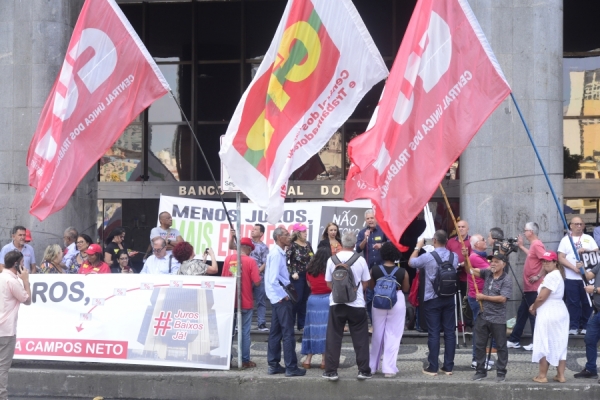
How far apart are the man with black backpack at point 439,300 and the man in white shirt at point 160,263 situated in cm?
342

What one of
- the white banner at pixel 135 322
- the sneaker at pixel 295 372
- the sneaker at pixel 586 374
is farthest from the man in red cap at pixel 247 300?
the sneaker at pixel 586 374

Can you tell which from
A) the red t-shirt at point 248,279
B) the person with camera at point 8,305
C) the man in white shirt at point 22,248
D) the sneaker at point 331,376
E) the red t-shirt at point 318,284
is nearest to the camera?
the person with camera at point 8,305

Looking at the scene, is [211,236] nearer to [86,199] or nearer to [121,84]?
[86,199]

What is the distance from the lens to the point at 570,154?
17.9 meters

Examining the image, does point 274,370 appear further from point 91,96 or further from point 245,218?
point 245,218

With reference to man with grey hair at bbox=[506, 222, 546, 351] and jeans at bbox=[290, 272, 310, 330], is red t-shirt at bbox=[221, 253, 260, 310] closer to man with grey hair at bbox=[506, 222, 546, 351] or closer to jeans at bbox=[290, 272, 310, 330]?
jeans at bbox=[290, 272, 310, 330]

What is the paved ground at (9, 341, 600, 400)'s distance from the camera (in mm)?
9992

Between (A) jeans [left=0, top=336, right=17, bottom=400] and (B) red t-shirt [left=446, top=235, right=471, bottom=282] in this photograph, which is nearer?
(A) jeans [left=0, top=336, right=17, bottom=400]

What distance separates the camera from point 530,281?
12.2 metres

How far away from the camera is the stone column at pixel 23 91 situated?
15297mm

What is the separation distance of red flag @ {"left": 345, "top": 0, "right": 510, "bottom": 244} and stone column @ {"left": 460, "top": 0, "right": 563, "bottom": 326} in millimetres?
4593

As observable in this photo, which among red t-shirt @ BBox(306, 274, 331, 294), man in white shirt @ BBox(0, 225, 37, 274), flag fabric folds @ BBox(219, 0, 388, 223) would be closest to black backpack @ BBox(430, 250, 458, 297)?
red t-shirt @ BBox(306, 274, 331, 294)

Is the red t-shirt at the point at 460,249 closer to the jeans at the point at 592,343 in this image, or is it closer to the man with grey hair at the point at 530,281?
the man with grey hair at the point at 530,281

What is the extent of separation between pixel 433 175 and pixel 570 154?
951 cm
